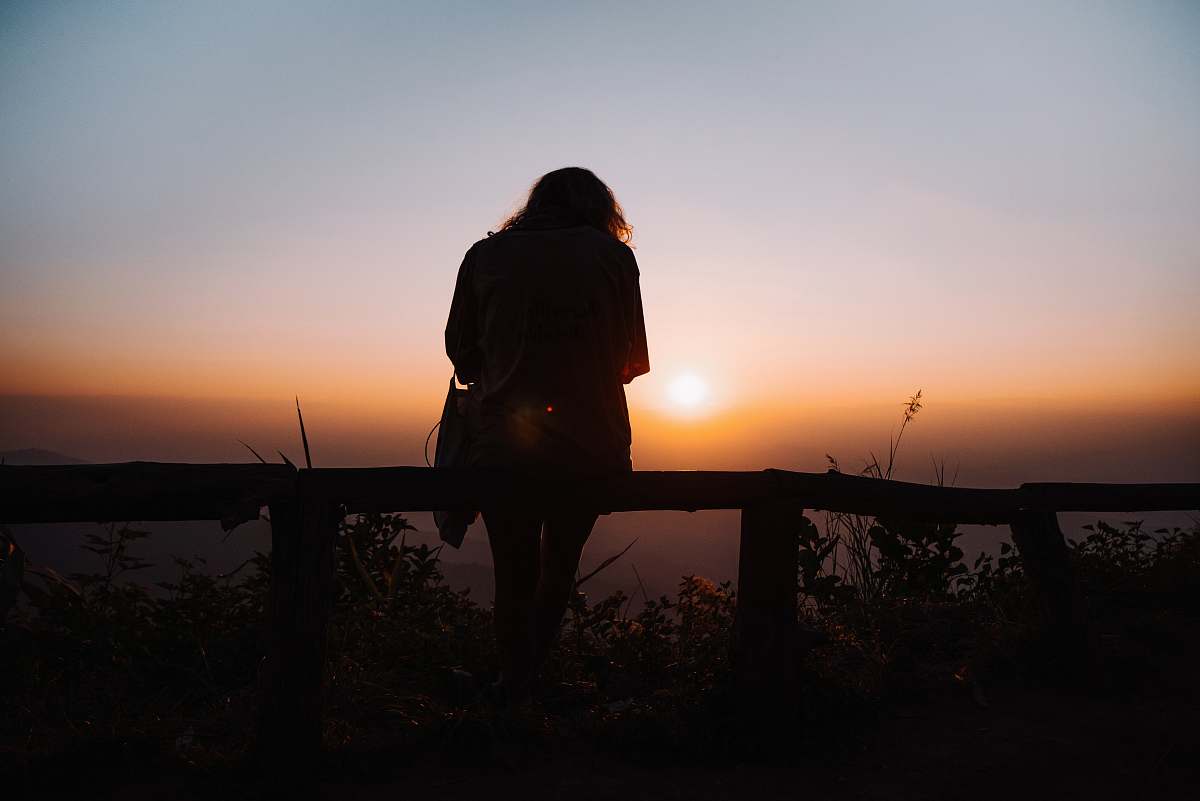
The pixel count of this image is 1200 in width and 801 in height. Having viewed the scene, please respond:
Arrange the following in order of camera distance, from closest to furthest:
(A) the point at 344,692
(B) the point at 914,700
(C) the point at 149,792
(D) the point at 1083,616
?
(C) the point at 149,792, (A) the point at 344,692, (B) the point at 914,700, (D) the point at 1083,616

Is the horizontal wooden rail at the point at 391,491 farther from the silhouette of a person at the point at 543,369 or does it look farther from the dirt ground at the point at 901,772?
the dirt ground at the point at 901,772

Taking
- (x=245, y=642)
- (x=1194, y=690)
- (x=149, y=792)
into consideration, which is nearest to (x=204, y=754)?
(x=149, y=792)

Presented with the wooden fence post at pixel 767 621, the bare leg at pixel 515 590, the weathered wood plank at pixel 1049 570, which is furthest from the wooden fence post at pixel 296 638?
the weathered wood plank at pixel 1049 570

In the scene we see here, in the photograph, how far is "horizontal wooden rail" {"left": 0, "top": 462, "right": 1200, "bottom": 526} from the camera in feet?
7.79

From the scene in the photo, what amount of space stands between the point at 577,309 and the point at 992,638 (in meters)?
2.79

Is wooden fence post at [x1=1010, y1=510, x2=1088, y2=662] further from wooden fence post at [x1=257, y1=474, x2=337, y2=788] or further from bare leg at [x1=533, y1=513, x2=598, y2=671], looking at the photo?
wooden fence post at [x1=257, y1=474, x2=337, y2=788]

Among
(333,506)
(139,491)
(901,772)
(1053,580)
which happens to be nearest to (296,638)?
(333,506)

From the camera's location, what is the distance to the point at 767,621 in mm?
3131

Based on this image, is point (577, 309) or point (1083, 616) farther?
point (1083, 616)

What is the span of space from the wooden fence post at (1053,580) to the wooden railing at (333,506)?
2.44 feet

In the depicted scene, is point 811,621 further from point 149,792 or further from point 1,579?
point 1,579

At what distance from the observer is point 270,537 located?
2.69 meters

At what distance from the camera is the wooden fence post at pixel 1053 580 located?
12.6 ft

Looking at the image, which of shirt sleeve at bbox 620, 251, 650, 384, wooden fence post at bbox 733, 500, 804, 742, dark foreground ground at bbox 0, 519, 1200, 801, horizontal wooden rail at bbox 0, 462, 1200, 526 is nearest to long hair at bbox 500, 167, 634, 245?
shirt sleeve at bbox 620, 251, 650, 384
